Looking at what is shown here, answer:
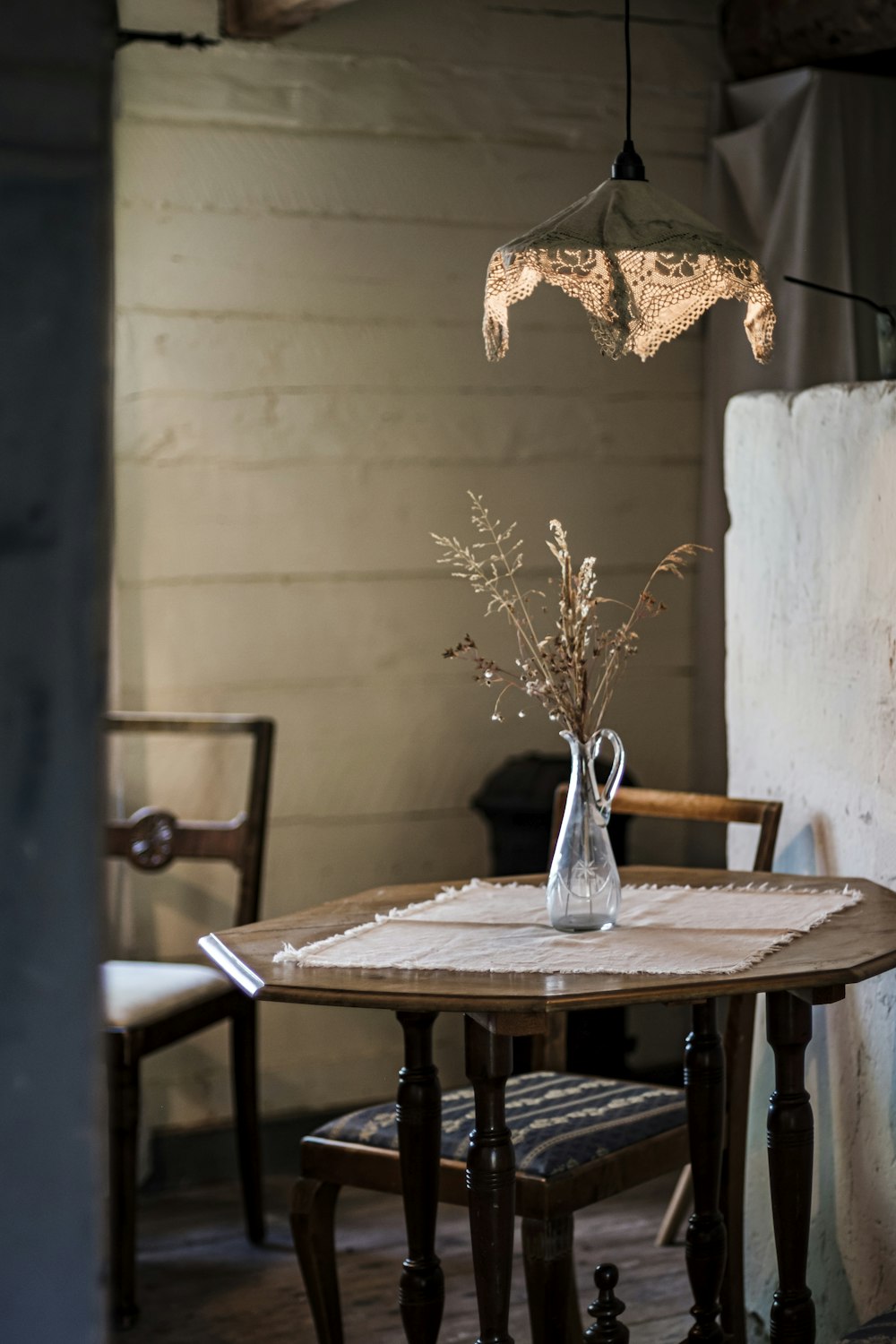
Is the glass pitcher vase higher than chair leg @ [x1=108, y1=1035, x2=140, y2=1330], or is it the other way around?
the glass pitcher vase

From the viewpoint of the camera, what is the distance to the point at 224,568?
139 inches

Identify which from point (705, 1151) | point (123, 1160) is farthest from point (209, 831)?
point (705, 1151)

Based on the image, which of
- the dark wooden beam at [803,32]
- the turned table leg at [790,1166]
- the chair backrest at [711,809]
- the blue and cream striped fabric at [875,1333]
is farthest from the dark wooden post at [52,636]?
the dark wooden beam at [803,32]

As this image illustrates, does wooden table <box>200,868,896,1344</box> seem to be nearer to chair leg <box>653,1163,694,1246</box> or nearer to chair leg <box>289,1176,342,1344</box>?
chair leg <box>289,1176,342,1344</box>

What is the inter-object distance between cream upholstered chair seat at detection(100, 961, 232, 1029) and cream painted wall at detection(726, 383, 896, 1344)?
1.08 metres

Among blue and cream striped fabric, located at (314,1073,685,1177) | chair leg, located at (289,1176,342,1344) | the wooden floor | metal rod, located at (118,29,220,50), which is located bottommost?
the wooden floor

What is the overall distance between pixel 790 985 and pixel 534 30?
271 cm

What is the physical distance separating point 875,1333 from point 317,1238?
1.01 meters

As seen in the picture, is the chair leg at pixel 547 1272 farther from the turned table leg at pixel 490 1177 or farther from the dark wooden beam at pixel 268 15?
the dark wooden beam at pixel 268 15

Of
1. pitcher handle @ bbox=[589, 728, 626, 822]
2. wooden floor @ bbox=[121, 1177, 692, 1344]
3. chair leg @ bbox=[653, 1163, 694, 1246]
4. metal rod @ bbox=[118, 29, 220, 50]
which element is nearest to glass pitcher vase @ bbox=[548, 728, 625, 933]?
pitcher handle @ bbox=[589, 728, 626, 822]

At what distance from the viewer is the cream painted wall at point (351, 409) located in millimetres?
3479

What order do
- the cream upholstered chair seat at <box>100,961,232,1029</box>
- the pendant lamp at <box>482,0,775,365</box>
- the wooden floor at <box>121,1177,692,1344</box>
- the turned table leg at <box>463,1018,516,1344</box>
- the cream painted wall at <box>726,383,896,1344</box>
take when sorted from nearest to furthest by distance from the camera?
1. the turned table leg at <box>463,1018,516,1344</box>
2. the pendant lamp at <box>482,0,775,365</box>
3. the cream painted wall at <box>726,383,896,1344</box>
4. the wooden floor at <box>121,1177,692,1344</box>
5. the cream upholstered chair seat at <box>100,961,232,1029</box>

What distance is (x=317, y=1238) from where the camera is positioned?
2434mm

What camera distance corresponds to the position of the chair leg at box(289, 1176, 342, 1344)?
95.5 inches
